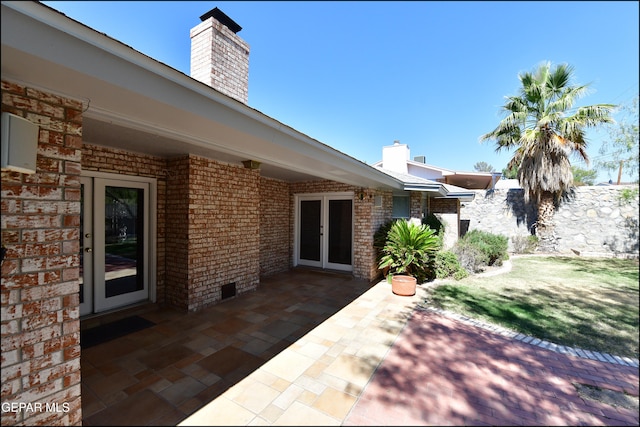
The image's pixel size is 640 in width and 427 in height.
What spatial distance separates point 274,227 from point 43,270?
6.43m

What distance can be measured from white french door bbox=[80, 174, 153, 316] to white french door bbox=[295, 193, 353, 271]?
4.62m

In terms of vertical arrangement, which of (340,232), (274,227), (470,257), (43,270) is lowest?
(470,257)

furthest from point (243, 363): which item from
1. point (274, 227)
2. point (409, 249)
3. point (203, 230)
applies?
point (274, 227)

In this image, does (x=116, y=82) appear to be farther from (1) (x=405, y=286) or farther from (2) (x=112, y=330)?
(1) (x=405, y=286)

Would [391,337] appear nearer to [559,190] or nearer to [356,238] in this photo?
[559,190]

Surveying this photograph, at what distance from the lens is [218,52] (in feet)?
20.4

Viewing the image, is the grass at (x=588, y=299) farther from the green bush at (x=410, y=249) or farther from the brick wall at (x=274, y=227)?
the brick wall at (x=274, y=227)

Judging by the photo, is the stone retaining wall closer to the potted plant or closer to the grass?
the grass

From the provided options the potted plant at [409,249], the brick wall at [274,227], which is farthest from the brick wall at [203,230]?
the potted plant at [409,249]

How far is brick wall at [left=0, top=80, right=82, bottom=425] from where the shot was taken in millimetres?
1665

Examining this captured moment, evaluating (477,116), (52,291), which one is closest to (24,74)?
(52,291)

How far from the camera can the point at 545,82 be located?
91.0 inches

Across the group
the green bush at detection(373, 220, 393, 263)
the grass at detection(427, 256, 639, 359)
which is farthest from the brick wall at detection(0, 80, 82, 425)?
the green bush at detection(373, 220, 393, 263)

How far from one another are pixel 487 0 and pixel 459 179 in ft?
63.4
